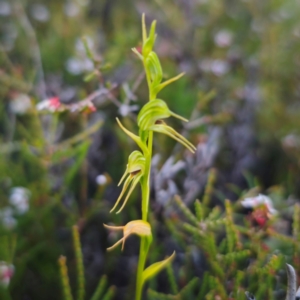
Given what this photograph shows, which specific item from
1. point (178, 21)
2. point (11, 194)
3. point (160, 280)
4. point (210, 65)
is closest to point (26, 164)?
point (11, 194)

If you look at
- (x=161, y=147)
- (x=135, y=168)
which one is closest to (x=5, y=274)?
(x=135, y=168)

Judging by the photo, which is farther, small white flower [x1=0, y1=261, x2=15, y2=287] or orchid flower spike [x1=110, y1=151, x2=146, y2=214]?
small white flower [x1=0, y1=261, x2=15, y2=287]

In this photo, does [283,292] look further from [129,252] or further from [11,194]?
[11,194]

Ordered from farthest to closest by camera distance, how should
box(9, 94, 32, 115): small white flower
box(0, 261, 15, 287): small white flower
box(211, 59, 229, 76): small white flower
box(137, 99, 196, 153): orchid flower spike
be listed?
box(211, 59, 229, 76): small white flower < box(9, 94, 32, 115): small white flower < box(0, 261, 15, 287): small white flower < box(137, 99, 196, 153): orchid flower spike

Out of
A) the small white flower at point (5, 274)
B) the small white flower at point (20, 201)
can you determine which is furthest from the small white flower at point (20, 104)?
the small white flower at point (5, 274)

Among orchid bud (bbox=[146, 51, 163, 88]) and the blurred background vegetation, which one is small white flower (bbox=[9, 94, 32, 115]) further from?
orchid bud (bbox=[146, 51, 163, 88])

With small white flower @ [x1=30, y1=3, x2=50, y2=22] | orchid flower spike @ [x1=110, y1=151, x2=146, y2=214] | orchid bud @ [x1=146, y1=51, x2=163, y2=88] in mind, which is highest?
orchid bud @ [x1=146, y1=51, x2=163, y2=88]

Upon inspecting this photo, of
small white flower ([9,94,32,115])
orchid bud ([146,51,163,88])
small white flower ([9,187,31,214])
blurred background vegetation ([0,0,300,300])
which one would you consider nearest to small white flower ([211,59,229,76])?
blurred background vegetation ([0,0,300,300])

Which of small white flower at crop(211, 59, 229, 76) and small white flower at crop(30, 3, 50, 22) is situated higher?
small white flower at crop(30, 3, 50, 22)

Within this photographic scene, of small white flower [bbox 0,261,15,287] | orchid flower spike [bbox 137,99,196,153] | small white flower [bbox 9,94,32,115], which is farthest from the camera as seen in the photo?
small white flower [bbox 9,94,32,115]
